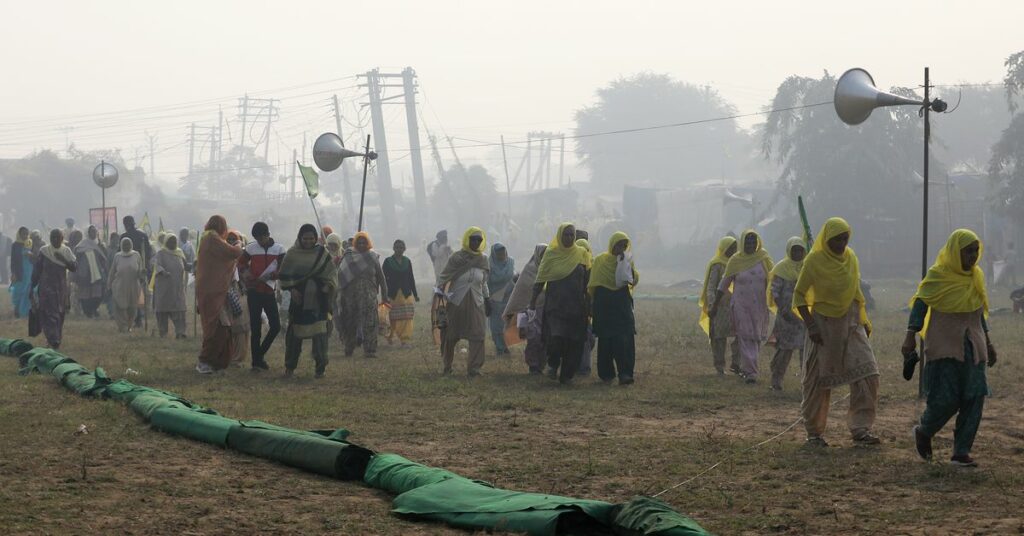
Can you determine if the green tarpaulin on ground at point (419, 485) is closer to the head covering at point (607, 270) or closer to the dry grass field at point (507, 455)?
the dry grass field at point (507, 455)

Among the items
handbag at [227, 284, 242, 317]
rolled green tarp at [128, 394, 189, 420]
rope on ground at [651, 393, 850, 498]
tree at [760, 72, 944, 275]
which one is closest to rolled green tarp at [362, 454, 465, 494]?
rope on ground at [651, 393, 850, 498]

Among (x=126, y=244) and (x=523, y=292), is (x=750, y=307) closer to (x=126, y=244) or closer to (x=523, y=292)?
(x=523, y=292)

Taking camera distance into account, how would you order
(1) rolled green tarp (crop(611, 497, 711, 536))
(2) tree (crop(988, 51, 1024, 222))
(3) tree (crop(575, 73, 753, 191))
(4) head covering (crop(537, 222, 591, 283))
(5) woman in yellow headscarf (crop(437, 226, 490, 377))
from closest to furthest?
(1) rolled green tarp (crop(611, 497, 711, 536)) < (4) head covering (crop(537, 222, 591, 283)) < (5) woman in yellow headscarf (crop(437, 226, 490, 377)) < (2) tree (crop(988, 51, 1024, 222)) < (3) tree (crop(575, 73, 753, 191))

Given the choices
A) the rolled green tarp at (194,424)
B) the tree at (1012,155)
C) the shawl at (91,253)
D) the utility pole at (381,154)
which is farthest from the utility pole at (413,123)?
the rolled green tarp at (194,424)

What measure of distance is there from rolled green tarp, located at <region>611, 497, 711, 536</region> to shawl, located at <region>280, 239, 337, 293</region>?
7314mm

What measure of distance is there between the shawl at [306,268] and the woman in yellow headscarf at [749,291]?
3831mm

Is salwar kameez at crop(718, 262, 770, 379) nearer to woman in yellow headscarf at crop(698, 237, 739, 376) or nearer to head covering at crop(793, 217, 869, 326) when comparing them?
woman in yellow headscarf at crop(698, 237, 739, 376)

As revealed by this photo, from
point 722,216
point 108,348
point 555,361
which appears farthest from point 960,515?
point 722,216

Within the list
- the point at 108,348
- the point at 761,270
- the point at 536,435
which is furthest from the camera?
the point at 108,348

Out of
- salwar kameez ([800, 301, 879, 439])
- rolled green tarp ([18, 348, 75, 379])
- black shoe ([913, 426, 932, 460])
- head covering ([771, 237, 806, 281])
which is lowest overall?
black shoe ([913, 426, 932, 460])

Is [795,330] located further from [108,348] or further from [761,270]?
[108,348]

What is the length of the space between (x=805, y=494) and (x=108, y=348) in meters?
10.9

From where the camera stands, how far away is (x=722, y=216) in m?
54.4

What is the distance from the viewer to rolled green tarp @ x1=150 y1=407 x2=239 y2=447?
8062 mm
